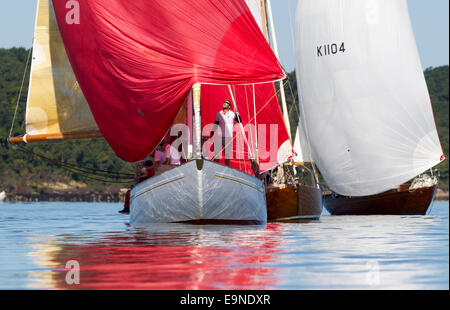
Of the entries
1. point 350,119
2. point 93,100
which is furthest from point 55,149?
point 93,100

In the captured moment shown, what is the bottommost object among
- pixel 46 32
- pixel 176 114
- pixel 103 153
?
pixel 176 114

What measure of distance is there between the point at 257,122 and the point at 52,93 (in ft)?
21.6

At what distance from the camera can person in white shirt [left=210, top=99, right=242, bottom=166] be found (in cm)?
2062

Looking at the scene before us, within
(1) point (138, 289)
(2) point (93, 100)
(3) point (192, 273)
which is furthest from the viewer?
(2) point (93, 100)

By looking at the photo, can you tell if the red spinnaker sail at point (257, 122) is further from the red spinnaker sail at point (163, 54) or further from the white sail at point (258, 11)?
the red spinnaker sail at point (163, 54)

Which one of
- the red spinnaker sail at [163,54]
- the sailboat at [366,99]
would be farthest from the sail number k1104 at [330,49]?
the red spinnaker sail at [163,54]

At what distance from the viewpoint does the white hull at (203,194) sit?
19.6 metres

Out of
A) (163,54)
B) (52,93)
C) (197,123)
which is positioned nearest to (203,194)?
(197,123)

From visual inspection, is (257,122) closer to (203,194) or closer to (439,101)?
(203,194)

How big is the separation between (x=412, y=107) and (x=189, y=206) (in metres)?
15.4

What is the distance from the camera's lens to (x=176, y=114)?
20875mm

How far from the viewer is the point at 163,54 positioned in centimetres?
2106

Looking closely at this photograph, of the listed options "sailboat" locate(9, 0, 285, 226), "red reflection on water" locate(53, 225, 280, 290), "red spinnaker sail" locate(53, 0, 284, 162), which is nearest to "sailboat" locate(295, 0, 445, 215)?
"sailboat" locate(9, 0, 285, 226)
